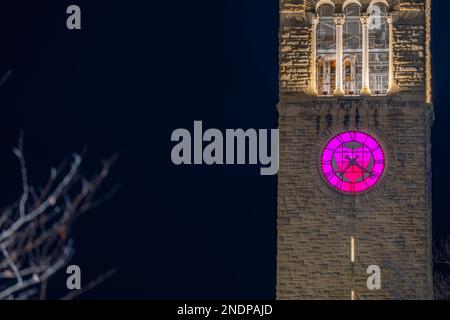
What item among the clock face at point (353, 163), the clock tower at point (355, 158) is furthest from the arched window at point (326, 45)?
the clock face at point (353, 163)

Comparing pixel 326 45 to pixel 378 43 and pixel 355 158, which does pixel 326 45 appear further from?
pixel 355 158

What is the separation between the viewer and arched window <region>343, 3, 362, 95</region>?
41.0 m

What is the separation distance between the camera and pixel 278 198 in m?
39.7

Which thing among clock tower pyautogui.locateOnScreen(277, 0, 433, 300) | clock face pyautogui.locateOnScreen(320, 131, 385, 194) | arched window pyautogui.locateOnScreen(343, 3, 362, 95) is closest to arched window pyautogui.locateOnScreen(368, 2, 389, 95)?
clock tower pyautogui.locateOnScreen(277, 0, 433, 300)

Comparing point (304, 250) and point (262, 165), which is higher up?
point (262, 165)

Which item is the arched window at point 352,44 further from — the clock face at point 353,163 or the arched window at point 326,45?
the clock face at point 353,163

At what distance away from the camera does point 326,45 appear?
4106 cm

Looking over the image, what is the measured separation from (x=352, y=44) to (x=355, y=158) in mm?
3744

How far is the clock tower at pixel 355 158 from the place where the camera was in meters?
39.1

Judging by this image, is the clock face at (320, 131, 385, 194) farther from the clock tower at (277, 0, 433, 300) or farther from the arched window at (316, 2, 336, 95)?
the arched window at (316, 2, 336, 95)

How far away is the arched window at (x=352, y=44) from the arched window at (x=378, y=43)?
1.23ft
